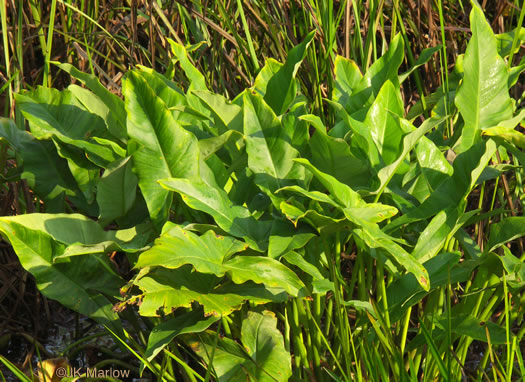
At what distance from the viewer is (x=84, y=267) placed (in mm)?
1098

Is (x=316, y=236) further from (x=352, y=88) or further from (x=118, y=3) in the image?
(x=118, y=3)

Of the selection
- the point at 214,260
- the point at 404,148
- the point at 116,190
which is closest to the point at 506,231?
the point at 404,148

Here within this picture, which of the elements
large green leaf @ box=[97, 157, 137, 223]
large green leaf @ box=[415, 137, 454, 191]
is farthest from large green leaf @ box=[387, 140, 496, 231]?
large green leaf @ box=[97, 157, 137, 223]

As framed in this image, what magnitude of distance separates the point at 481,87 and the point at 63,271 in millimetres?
723

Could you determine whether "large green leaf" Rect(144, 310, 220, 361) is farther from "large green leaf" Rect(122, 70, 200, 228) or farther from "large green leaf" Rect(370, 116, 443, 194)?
"large green leaf" Rect(370, 116, 443, 194)

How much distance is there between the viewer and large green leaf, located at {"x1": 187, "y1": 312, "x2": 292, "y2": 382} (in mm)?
1059

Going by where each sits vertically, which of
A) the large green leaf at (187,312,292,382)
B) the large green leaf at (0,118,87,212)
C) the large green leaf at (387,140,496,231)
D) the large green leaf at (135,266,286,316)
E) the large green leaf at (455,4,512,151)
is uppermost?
the large green leaf at (455,4,512,151)

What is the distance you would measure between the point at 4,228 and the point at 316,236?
449 mm

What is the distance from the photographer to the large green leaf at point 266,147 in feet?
3.45

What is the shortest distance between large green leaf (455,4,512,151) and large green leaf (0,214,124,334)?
0.61 m

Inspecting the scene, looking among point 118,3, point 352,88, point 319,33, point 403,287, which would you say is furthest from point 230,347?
point 118,3

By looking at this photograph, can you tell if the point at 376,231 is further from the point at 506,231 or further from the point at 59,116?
the point at 59,116

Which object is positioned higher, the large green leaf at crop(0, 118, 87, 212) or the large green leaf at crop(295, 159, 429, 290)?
the large green leaf at crop(295, 159, 429, 290)

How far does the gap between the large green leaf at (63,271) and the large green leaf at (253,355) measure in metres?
0.16
